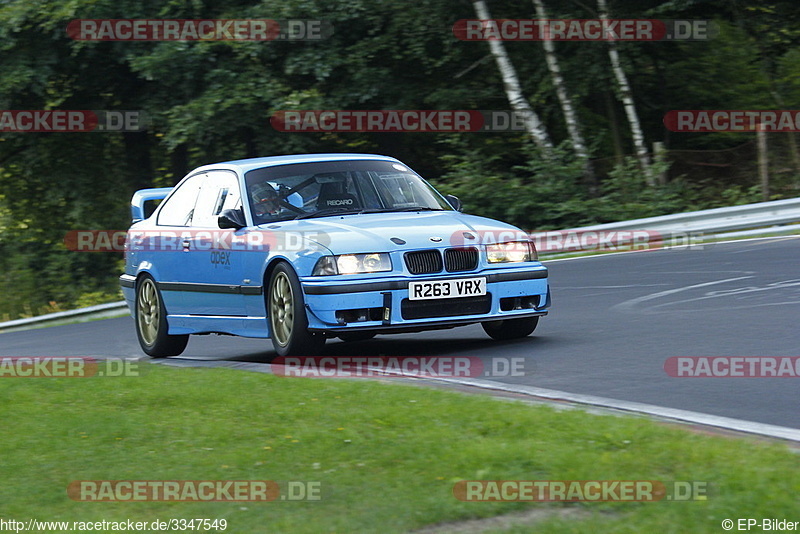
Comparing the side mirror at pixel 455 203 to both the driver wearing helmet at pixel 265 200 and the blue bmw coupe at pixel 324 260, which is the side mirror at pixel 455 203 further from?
the driver wearing helmet at pixel 265 200

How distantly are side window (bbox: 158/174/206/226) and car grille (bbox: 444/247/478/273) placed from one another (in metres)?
2.78

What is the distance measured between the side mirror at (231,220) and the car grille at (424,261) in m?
1.60

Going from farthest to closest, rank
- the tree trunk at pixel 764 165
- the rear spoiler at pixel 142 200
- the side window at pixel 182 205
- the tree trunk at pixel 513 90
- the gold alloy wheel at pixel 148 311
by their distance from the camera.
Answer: the tree trunk at pixel 513 90, the tree trunk at pixel 764 165, the rear spoiler at pixel 142 200, the gold alloy wheel at pixel 148 311, the side window at pixel 182 205

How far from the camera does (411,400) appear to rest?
7301mm

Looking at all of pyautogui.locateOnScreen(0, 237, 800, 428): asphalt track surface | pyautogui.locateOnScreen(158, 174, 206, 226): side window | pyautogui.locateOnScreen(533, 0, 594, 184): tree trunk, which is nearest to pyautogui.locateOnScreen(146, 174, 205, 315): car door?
pyautogui.locateOnScreen(158, 174, 206, 226): side window

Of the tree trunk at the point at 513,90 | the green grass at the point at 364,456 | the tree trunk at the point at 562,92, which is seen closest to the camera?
the green grass at the point at 364,456

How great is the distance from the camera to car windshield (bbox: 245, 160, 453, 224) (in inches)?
404

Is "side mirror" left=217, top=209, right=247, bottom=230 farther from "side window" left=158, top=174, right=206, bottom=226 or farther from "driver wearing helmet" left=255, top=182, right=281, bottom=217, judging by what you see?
"side window" left=158, top=174, right=206, bottom=226

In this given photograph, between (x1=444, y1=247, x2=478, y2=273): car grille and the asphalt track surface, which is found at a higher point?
(x1=444, y1=247, x2=478, y2=273): car grille

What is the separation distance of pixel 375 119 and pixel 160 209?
14156mm

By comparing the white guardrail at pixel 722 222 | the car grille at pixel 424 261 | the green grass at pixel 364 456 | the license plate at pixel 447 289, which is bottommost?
the green grass at pixel 364 456

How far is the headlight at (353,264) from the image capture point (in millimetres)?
9180

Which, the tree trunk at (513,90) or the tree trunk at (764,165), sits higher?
the tree trunk at (513,90)

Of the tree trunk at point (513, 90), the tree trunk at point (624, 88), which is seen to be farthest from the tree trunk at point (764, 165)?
the tree trunk at point (513, 90)
